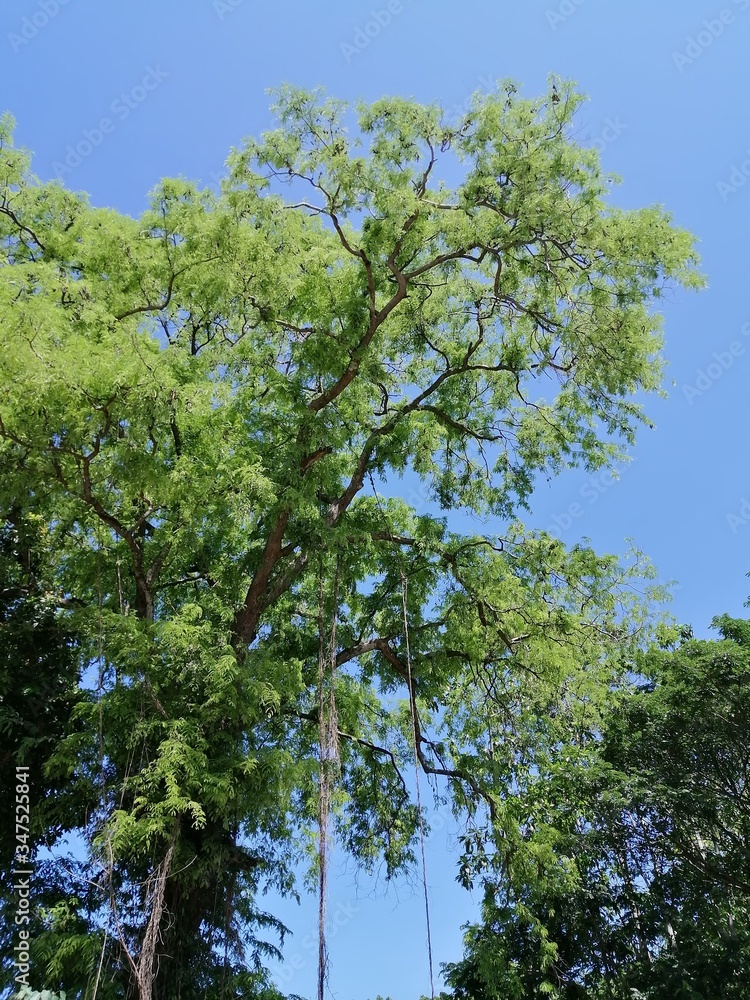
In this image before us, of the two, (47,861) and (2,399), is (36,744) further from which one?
(2,399)

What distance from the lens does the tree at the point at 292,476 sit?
496 centimetres

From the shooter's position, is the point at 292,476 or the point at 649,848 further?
the point at 649,848

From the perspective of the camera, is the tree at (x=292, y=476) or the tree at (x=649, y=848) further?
the tree at (x=649, y=848)

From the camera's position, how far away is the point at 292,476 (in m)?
5.92

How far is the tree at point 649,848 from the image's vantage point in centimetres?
749

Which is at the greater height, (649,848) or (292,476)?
(292,476)

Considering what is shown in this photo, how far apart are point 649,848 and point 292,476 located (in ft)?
19.2

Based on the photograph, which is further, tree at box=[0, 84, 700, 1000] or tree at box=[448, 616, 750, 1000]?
tree at box=[448, 616, 750, 1000]

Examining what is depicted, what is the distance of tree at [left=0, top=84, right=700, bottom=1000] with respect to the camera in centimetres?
496

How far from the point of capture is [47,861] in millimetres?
5766

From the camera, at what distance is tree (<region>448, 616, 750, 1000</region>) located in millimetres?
7488

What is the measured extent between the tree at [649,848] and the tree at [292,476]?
5.22 feet

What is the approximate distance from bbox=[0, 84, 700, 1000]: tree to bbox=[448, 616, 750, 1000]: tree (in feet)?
5.22

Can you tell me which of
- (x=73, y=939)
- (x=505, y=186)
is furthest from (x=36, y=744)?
(x=505, y=186)
